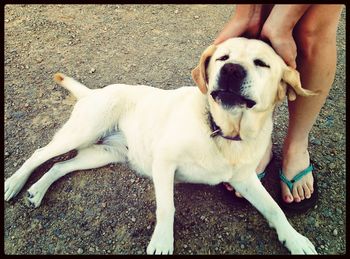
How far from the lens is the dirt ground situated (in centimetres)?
237

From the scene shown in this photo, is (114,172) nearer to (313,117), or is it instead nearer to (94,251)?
(94,251)

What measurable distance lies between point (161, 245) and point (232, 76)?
102 cm

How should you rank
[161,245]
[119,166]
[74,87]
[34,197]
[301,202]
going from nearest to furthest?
[161,245] < [34,197] < [301,202] < [119,166] < [74,87]

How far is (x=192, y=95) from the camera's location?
2.31m

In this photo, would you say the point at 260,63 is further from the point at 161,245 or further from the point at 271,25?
the point at 161,245

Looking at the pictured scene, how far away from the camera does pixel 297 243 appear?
232 centimetres

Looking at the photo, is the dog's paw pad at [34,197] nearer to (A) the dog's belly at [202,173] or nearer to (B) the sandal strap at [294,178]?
(A) the dog's belly at [202,173]

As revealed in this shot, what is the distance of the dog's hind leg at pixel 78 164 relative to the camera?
250 cm

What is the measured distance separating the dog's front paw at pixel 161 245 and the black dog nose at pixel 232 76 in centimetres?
92

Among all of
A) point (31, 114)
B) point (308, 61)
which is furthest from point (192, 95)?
point (31, 114)

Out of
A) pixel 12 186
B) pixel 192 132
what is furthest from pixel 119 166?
pixel 192 132

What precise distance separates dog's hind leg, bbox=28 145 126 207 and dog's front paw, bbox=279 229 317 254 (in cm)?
118

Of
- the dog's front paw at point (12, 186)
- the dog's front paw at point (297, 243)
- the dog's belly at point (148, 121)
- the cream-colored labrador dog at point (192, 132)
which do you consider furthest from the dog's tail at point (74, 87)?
the dog's front paw at point (297, 243)

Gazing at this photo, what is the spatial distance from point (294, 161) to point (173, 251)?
1018mm
